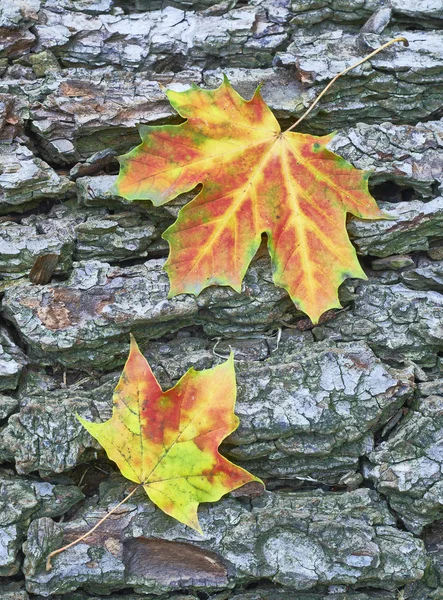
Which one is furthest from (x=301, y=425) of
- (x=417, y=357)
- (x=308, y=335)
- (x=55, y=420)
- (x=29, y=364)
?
(x=29, y=364)

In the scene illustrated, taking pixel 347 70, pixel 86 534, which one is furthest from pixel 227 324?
pixel 347 70

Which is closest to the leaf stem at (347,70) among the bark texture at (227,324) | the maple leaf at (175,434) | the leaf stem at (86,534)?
the bark texture at (227,324)

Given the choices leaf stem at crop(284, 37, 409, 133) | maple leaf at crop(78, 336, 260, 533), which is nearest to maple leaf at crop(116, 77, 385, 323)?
leaf stem at crop(284, 37, 409, 133)

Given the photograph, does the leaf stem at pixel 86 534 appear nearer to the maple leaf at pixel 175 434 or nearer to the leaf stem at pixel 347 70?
the maple leaf at pixel 175 434

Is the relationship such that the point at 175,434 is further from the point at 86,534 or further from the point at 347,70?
the point at 347,70

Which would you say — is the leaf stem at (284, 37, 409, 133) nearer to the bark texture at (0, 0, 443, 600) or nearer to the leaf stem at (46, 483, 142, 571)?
the bark texture at (0, 0, 443, 600)

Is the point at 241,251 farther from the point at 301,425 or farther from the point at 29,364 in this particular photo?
the point at 29,364
